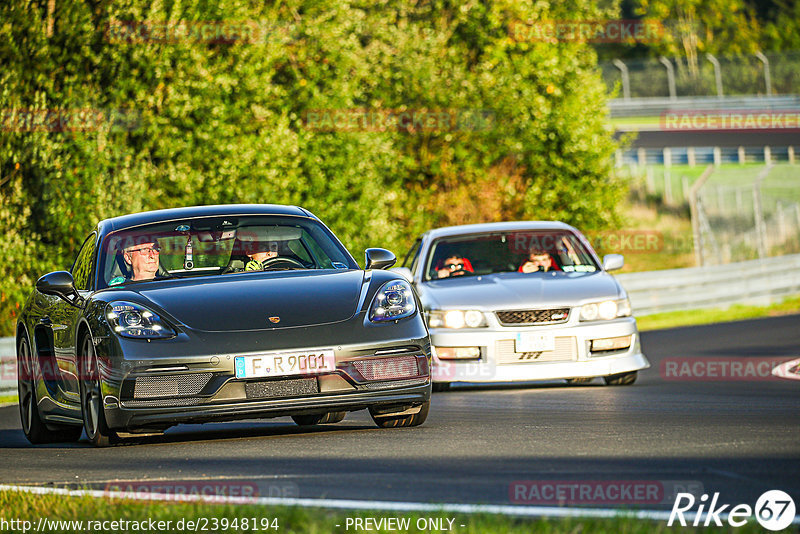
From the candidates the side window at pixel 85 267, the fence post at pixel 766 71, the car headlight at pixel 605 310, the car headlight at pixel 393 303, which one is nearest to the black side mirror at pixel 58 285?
the side window at pixel 85 267

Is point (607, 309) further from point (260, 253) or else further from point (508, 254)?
point (260, 253)

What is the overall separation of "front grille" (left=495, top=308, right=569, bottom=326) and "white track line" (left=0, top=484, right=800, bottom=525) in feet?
20.5

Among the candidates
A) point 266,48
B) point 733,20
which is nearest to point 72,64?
point 266,48

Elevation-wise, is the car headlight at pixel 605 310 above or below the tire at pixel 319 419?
above

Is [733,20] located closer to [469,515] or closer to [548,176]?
[548,176]

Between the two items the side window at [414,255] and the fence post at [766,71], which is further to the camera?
the fence post at [766,71]

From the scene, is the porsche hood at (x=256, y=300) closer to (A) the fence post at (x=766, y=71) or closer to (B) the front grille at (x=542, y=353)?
(B) the front grille at (x=542, y=353)

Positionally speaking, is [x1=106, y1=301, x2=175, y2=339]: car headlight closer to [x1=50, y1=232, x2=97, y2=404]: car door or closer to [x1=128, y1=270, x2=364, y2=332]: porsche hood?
[x1=128, y1=270, x2=364, y2=332]: porsche hood

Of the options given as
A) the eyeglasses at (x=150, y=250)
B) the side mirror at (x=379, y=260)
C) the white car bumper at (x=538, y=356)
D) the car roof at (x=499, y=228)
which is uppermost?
the eyeglasses at (x=150, y=250)

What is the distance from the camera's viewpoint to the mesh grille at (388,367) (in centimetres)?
841

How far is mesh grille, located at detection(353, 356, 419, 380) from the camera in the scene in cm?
841

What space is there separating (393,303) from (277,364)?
89 cm

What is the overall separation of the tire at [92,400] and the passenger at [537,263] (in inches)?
221

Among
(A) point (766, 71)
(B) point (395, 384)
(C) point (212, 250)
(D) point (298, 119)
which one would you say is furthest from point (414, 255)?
(A) point (766, 71)
